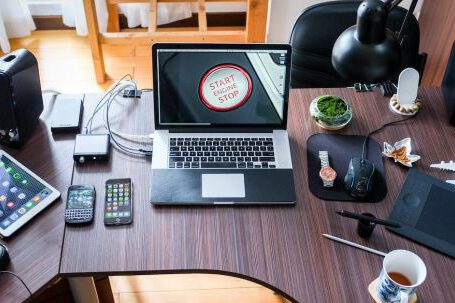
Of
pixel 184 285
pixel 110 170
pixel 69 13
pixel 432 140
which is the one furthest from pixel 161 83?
pixel 69 13

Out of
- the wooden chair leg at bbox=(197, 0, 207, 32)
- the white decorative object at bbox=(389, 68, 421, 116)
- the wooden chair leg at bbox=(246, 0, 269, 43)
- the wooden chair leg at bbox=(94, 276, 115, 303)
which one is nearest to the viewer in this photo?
the white decorative object at bbox=(389, 68, 421, 116)

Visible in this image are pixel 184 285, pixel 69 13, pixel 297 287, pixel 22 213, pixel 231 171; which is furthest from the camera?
pixel 69 13

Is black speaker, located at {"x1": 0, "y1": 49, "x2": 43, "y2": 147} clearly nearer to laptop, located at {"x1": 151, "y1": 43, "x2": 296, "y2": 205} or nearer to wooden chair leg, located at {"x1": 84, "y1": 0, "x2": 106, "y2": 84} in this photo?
laptop, located at {"x1": 151, "y1": 43, "x2": 296, "y2": 205}

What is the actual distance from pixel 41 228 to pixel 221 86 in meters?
0.54

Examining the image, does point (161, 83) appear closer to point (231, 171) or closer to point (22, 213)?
point (231, 171)

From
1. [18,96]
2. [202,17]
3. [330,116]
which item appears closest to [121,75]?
[202,17]

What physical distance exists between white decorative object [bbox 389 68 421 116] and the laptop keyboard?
0.41 metres

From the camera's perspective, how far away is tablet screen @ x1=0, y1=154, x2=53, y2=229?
1182 mm

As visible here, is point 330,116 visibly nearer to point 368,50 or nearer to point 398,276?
point 368,50

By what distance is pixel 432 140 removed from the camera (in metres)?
1.41

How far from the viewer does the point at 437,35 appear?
2.22 m

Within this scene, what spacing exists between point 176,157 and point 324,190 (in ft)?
1.23

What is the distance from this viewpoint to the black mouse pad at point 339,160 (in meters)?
1.27

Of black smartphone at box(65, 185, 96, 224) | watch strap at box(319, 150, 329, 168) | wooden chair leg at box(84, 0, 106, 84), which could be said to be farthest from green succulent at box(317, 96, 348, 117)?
wooden chair leg at box(84, 0, 106, 84)
